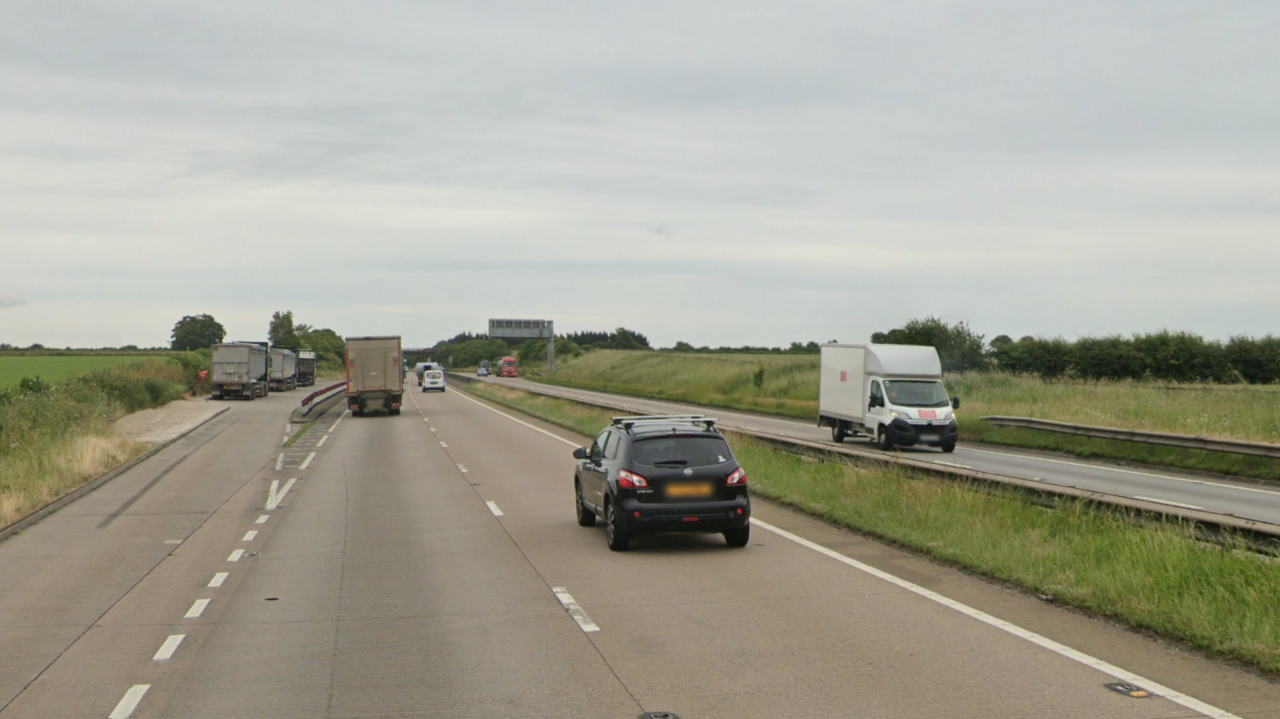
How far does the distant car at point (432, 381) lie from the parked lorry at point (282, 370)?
1058 cm

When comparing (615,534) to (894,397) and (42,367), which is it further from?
(42,367)

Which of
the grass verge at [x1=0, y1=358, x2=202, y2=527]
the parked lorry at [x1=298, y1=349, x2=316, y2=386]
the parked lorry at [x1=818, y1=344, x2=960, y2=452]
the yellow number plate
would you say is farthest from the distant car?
the yellow number plate

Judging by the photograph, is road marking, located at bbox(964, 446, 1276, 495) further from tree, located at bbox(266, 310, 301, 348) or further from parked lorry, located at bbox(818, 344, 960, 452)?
tree, located at bbox(266, 310, 301, 348)

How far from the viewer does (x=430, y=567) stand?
12477 mm

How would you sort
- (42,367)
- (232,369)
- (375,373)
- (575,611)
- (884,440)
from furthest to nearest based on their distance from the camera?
1. (42,367)
2. (232,369)
3. (375,373)
4. (884,440)
5. (575,611)

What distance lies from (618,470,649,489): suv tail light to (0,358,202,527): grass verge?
986cm

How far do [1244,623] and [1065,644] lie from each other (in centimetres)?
129

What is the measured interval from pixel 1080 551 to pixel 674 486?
4450 millimetres

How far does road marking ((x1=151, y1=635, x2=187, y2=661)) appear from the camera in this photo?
329 inches

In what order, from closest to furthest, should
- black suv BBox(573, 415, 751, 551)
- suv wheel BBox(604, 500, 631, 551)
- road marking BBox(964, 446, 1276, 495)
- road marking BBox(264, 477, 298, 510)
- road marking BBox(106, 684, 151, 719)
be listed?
1. road marking BBox(106, 684, 151, 719)
2. black suv BBox(573, 415, 751, 551)
3. suv wheel BBox(604, 500, 631, 551)
4. road marking BBox(264, 477, 298, 510)
5. road marking BBox(964, 446, 1276, 495)

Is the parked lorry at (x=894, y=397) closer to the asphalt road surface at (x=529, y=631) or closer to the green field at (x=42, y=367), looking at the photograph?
the asphalt road surface at (x=529, y=631)

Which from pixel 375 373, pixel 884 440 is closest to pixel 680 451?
pixel 884 440

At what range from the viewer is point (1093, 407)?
117 feet

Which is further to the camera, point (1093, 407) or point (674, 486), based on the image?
point (1093, 407)
